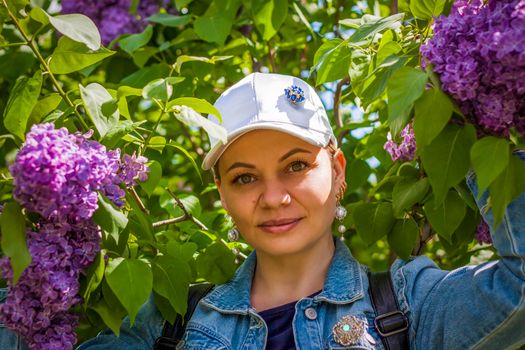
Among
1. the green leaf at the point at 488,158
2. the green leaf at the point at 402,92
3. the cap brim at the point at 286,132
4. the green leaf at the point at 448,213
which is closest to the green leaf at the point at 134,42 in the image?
the cap brim at the point at 286,132

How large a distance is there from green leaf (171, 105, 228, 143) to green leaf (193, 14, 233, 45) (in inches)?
37.5

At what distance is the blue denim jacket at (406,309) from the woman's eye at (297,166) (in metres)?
0.29

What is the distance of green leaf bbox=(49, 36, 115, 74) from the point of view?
2162mm

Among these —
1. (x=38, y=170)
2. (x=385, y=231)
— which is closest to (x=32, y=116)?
(x=38, y=170)

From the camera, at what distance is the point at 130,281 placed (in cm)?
206

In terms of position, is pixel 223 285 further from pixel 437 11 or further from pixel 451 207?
pixel 437 11

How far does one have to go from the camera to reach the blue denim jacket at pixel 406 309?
6.32 feet

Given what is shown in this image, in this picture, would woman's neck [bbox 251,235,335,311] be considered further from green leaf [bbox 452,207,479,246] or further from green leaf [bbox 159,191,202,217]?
green leaf [bbox 159,191,202,217]

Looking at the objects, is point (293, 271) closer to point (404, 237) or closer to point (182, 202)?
point (404, 237)

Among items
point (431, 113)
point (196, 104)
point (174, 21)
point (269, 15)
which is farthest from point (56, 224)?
point (269, 15)

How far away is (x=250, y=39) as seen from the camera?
347cm

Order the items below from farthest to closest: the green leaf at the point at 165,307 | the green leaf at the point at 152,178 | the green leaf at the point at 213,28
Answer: the green leaf at the point at 213,28 < the green leaf at the point at 152,178 < the green leaf at the point at 165,307

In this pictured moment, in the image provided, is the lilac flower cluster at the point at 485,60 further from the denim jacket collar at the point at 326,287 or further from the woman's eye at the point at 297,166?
the denim jacket collar at the point at 326,287

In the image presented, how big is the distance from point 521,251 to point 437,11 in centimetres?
60
